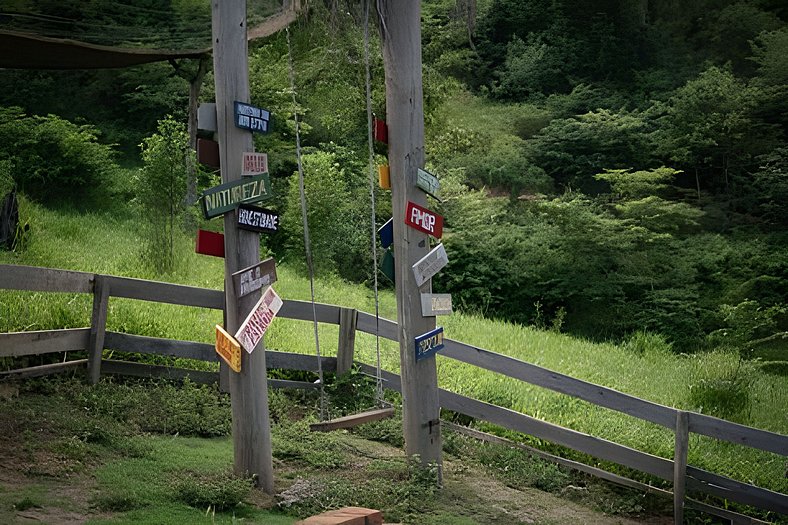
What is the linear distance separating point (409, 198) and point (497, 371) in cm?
197

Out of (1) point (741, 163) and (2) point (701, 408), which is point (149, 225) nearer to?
(2) point (701, 408)

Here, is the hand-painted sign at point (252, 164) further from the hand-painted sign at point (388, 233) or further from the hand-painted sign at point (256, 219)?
the hand-painted sign at point (388, 233)

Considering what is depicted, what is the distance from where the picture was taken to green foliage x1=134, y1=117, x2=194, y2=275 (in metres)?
12.9

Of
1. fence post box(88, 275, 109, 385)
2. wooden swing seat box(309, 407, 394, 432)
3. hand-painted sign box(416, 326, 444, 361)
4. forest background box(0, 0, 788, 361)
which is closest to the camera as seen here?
wooden swing seat box(309, 407, 394, 432)

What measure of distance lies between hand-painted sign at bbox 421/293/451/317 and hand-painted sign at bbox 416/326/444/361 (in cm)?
14

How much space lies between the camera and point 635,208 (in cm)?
1816

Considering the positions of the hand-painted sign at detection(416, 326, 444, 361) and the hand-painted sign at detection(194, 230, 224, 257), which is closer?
the hand-painted sign at detection(194, 230, 224, 257)

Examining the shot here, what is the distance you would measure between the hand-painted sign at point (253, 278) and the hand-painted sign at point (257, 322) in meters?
0.10

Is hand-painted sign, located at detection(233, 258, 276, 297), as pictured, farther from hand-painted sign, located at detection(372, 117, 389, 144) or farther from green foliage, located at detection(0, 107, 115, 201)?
green foliage, located at detection(0, 107, 115, 201)

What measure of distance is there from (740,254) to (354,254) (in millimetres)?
7271

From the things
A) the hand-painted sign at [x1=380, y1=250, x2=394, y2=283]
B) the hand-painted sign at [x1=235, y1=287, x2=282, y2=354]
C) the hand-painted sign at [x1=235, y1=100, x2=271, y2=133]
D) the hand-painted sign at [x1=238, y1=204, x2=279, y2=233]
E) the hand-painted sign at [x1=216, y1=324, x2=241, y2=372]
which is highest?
the hand-painted sign at [x1=235, y1=100, x2=271, y2=133]

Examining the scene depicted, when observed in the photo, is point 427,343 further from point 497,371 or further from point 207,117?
point 207,117

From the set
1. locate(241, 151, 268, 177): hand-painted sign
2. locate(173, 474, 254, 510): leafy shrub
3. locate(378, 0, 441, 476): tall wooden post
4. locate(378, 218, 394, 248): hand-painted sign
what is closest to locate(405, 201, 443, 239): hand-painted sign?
locate(378, 0, 441, 476): tall wooden post

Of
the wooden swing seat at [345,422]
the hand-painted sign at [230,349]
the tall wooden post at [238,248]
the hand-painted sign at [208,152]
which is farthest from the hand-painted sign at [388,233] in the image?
the hand-painted sign at [230,349]
